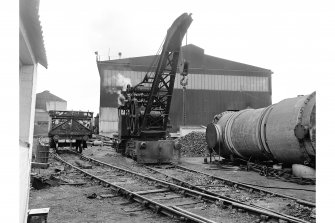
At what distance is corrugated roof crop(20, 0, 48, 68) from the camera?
9.71 ft

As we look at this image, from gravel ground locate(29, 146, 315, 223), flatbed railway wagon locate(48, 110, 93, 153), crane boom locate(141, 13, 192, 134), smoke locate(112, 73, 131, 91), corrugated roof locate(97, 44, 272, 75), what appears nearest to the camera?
gravel ground locate(29, 146, 315, 223)

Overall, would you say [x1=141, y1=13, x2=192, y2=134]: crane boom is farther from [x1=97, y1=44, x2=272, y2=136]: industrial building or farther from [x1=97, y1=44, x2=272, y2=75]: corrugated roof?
[x1=97, y1=44, x2=272, y2=75]: corrugated roof

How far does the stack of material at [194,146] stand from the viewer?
1900 cm

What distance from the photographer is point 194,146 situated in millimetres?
19641

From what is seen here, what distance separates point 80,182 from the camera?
32.1 ft

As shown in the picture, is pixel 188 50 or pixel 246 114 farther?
pixel 188 50

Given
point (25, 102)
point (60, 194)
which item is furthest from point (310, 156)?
point (25, 102)

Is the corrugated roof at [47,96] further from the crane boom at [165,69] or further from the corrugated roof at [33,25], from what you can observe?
the corrugated roof at [33,25]

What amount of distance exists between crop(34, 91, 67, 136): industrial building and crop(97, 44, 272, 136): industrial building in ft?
41.7

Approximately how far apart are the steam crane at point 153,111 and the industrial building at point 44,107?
3083 cm

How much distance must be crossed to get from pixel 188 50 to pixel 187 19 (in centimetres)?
2822

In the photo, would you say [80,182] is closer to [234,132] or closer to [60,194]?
[60,194]

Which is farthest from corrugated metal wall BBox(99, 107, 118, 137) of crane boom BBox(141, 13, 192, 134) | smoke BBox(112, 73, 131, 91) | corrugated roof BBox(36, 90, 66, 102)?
corrugated roof BBox(36, 90, 66, 102)

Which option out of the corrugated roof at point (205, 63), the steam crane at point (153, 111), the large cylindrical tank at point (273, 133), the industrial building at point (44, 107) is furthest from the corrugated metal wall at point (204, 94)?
the large cylindrical tank at point (273, 133)
